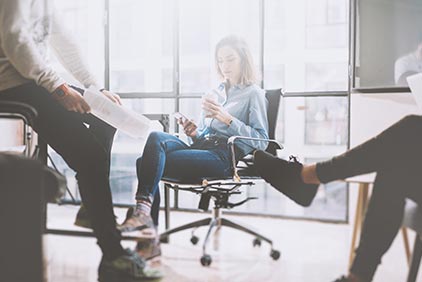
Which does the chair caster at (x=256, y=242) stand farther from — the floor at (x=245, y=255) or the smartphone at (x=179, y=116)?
the smartphone at (x=179, y=116)

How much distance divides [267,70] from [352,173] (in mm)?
306

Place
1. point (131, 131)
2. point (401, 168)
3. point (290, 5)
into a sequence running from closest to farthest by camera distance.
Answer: point (401, 168) < point (290, 5) < point (131, 131)

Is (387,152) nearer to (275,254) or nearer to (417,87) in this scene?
(417,87)

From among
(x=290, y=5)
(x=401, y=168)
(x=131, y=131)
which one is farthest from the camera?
(x=131, y=131)

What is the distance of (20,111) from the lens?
96 cm

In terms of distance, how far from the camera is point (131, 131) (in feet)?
3.36

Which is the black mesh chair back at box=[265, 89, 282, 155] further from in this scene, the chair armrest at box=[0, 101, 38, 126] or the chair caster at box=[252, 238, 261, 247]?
the chair armrest at box=[0, 101, 38, 126]

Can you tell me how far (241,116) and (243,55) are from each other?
0.15 meters

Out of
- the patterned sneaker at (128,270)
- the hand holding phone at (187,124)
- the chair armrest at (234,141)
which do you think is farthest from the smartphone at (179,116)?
the patterned sneaker at (128,270)

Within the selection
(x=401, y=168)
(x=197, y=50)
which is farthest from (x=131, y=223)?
(x=401, y=168)

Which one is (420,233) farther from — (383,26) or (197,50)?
(197,50)

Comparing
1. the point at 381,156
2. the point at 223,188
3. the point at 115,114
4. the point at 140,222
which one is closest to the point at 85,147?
the point at 115,114

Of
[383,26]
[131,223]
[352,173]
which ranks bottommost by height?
[131,223]

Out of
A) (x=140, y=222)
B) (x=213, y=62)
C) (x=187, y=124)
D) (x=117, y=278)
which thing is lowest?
(x=117, y=278)
